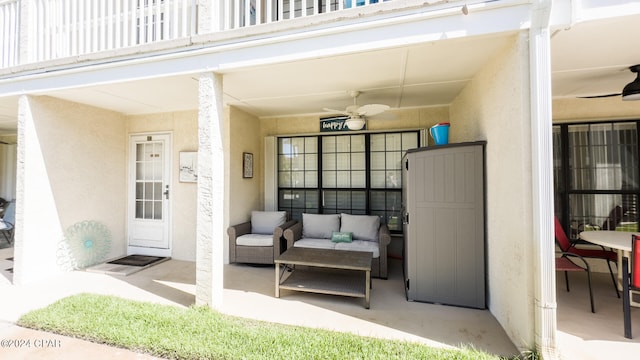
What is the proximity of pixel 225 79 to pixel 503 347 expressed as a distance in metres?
4.11

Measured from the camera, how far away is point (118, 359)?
2.22 meters

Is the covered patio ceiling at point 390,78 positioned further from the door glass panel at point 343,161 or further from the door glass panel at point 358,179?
the door glass panel at point 358,179

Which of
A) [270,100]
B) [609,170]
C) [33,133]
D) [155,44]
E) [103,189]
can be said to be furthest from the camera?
[103,189]

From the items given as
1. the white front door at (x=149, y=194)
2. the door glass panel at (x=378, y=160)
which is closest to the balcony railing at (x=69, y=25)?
the white front door at (x=149, y=194)

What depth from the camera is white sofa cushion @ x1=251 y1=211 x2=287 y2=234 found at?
4973mm

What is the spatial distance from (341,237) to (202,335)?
2.49 meters

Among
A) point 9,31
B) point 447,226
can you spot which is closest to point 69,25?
point 9,31

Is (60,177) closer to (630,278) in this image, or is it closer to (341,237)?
(341,237)

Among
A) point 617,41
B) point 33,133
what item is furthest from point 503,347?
point 33,133

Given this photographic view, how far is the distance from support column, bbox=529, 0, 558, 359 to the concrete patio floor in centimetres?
43

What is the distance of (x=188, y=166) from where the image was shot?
5031 millimetres

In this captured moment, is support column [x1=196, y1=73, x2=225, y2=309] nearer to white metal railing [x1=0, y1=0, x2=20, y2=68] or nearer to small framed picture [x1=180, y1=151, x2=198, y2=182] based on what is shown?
small framed picture [x1=180, y1=151, x2=198, y2=182]

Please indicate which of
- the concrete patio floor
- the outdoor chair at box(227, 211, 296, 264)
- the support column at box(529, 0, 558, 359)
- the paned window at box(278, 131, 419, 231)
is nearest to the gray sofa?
the outdoor chair at box(227, 211, 296, 264)

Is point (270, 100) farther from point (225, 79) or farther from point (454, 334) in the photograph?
point (454, 334)
